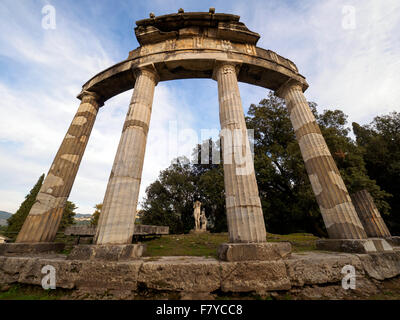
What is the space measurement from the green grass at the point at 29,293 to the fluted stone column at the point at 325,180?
6741 millimetres

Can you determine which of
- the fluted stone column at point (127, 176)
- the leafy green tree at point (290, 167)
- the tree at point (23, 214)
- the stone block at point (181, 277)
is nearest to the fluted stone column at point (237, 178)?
the stone block at point (181, 277)

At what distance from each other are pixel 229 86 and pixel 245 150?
259 centimetres

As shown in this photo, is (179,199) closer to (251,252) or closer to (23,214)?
(23,214)

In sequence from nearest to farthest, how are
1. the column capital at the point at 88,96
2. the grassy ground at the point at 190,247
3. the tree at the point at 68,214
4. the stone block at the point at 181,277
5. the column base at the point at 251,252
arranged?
1. the stone block at the point at 181,277
2. the column base at the point at 251,252
3. the grassy ground at the point at 190,247
4. the column capital at the point at 88,96
5. the tree at the point at 68,214

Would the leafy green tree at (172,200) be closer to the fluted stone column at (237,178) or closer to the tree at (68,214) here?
the tree at (68,214)

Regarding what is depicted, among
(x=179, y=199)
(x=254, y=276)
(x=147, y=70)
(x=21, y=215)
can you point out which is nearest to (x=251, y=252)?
(x=254, y=276)

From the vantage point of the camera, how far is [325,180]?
5.27 m

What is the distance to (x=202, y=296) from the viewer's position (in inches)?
107

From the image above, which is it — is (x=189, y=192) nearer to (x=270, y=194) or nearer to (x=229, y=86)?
(x=270, y=194)

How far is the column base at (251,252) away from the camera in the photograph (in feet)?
10.5

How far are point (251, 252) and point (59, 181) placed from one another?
6516 mm

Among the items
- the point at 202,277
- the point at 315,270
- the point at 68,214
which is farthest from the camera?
the point at 68,214

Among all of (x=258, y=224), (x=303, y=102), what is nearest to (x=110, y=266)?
(x=258, y=224)
